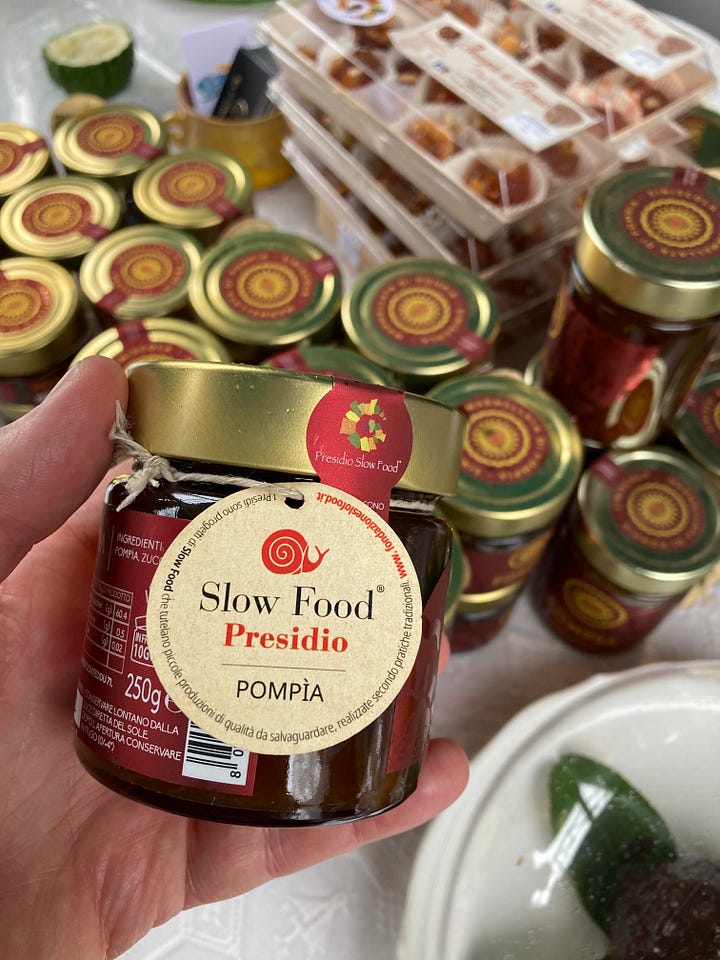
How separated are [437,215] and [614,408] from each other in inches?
18.2

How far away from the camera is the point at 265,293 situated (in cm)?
99

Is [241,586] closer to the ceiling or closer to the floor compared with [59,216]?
closer to the ceiling

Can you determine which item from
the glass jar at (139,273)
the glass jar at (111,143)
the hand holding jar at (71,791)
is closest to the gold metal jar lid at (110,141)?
the glass jar at (111,143)

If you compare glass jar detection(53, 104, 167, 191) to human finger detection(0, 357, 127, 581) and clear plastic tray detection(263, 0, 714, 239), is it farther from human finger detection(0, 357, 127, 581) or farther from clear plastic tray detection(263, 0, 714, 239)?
human finger detection(0, 357, 127, 581)

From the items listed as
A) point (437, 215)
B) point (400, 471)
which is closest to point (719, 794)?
point (400, 471)

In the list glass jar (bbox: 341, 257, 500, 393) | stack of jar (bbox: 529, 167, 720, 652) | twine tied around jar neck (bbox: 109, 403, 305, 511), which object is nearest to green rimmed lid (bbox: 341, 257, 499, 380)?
glass jar (bbox: 341, 257, 500, 393)

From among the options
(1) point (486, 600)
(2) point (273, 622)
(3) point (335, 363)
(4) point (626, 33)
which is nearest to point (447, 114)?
(4) point (626, 33)

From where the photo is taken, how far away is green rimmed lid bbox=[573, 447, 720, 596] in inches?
33.6

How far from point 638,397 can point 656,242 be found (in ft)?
0.59

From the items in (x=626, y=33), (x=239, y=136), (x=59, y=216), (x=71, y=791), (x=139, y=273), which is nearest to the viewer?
(x=71, y=791)

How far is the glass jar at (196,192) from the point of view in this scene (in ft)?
3.73

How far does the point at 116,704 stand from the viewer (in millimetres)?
485

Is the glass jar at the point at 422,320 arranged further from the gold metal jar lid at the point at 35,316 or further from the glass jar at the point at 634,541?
the gold metal jar lid at the point at 35,316

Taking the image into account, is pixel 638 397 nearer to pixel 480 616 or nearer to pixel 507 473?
pixel 507 473
